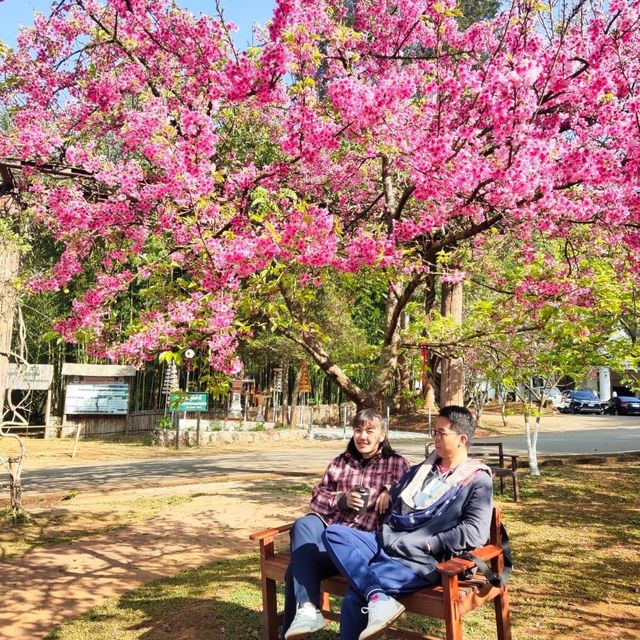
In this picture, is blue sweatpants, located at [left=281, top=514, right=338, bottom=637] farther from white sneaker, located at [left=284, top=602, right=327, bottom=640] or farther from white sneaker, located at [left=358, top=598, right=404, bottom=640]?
white sneaker, located at [left=358, top=598, right=404, bottom=640]

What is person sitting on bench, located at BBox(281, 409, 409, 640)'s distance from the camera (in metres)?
3.14

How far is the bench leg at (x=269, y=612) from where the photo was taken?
3.51m

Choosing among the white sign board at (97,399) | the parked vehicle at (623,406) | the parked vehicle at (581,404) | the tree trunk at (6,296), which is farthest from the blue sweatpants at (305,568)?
the parked vehicle at (623,406)

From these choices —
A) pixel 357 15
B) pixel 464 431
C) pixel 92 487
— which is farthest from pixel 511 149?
pixel 92 487

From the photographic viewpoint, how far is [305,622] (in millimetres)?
2971

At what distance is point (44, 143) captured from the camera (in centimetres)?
582

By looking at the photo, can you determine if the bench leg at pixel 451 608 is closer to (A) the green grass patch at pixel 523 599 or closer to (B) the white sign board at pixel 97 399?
(A) the green grass patch at pixel 523 599

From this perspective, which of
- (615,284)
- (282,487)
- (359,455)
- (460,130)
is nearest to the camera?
(359,455)

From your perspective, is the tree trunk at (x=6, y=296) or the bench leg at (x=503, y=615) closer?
the bench leg at (x=503, y=615)

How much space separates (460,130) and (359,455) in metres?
2.55

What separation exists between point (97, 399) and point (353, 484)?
804 inches

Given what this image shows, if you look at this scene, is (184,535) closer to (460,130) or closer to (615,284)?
(460,130)

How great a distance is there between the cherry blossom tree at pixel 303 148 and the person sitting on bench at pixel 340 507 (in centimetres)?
165

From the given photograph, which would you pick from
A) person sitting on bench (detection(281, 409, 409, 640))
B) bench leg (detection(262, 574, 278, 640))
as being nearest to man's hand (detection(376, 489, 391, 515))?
person sitting on bench (detection(281, 409, 409, 640))
